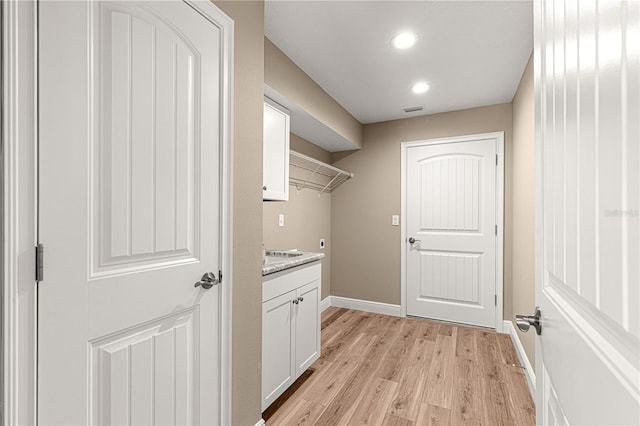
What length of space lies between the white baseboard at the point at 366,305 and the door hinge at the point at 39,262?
10.3 feet

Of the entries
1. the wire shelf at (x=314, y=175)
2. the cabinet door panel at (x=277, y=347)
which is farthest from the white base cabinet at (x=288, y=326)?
the wire shelf at (x=314, y=175)

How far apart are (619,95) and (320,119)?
2378 mm

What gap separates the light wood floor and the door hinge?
144 centimetres

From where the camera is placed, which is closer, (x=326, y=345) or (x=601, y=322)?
(x=601, y=322)

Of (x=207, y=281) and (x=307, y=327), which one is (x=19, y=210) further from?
(x=307, y=327)

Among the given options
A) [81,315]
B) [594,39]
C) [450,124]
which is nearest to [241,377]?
[81,315]

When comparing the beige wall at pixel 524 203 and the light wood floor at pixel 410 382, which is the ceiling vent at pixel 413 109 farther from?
the light wood floor at pixel 410 382

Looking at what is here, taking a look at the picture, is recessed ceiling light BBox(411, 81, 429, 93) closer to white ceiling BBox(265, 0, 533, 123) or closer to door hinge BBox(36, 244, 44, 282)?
white ceiling BBox(265, 0, 533, 123)

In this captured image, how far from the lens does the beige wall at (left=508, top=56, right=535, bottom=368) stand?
2.06 meters

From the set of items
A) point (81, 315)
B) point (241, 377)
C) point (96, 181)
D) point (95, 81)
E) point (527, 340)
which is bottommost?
point (527, 340)

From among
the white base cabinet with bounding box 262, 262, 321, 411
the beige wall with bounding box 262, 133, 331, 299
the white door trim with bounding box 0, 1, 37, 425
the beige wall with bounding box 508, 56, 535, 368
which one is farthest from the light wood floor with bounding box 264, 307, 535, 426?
the white door trim with bounding box 0, 1, 37, 425

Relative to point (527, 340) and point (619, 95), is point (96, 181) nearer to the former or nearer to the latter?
point (619, 95)

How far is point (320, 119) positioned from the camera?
262cm

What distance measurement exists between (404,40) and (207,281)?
1864mm
